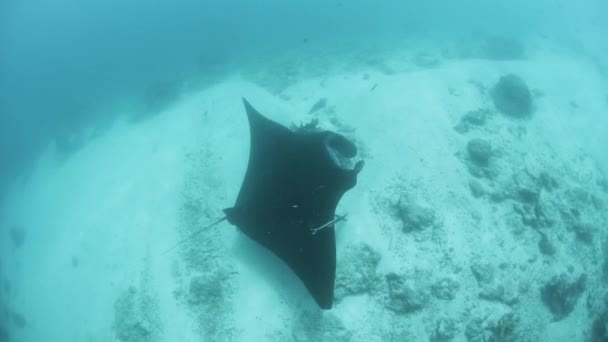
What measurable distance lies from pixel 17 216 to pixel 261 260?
1729cm

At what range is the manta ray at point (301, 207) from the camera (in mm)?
4973

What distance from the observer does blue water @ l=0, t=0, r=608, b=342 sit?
12898mm

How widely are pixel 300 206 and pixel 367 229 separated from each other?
2346 millimetres

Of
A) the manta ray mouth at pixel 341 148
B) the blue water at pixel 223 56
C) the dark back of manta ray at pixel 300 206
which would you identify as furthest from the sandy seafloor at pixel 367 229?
the dark back of manta ray at pixel 300 206

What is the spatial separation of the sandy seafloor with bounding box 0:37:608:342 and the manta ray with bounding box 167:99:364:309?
4.40ft

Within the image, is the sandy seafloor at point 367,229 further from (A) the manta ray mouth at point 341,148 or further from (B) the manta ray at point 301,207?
(B) the manta ray at point 301,207

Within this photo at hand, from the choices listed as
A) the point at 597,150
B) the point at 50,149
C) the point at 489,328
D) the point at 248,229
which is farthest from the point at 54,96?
the point at 597,150

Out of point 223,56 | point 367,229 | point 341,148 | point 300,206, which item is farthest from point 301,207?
point 223,56

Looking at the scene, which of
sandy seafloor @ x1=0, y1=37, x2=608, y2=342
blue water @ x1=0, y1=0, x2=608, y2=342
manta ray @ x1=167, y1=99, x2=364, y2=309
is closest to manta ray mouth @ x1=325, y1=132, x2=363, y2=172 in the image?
manta ray @ x1=167, y1=99, x2=364, y2=309

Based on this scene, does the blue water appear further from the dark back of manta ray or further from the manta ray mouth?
the manta ray mouth

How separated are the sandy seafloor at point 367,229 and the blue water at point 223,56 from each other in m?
0.27

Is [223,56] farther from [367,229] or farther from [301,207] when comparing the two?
[301,207]

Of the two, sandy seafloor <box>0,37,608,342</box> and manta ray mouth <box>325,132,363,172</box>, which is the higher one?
manta ray mouth <box>325,132,363,172</box>

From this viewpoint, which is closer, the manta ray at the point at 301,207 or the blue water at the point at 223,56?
the manta ray at the point at 301,207
